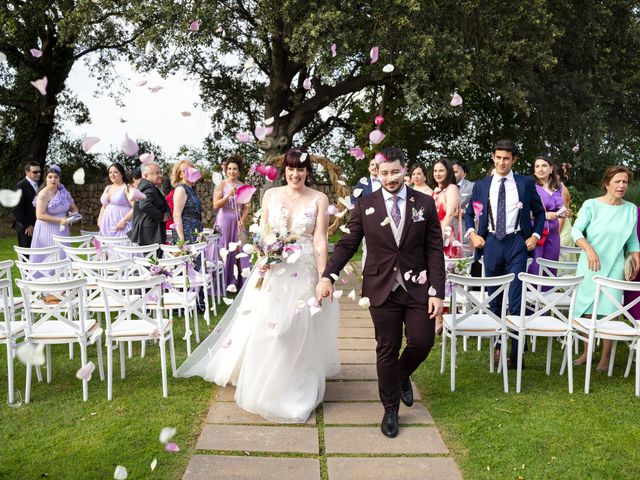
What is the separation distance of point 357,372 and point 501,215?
6.04ft

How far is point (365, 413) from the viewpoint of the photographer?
14.4 ft

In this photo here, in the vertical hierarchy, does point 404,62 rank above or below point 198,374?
above

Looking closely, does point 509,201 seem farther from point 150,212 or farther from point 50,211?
point 50,211

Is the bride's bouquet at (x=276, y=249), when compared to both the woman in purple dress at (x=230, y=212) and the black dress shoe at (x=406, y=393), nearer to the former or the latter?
the black dress shoe at (x=406, y=393)

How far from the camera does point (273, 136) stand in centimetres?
1631

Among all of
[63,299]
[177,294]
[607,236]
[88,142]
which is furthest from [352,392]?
[88,142]

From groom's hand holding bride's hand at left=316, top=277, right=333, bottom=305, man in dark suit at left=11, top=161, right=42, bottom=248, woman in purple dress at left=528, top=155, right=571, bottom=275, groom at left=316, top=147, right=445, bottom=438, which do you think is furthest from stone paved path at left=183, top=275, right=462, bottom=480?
man in dark suit at left=11, top=161, right=42, bottom=248

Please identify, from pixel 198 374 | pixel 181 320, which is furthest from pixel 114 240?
pixel 198 374

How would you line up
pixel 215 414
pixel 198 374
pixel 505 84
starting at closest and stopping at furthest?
pixel 215 414
pixel 198 374
pixel 505 84

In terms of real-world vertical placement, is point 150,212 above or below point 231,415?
above

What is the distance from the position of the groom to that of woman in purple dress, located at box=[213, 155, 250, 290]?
4.26m

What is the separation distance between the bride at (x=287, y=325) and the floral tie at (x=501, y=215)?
161cm

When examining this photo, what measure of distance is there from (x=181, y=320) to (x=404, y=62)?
7626 mm

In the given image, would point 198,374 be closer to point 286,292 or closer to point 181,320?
point 286,292
